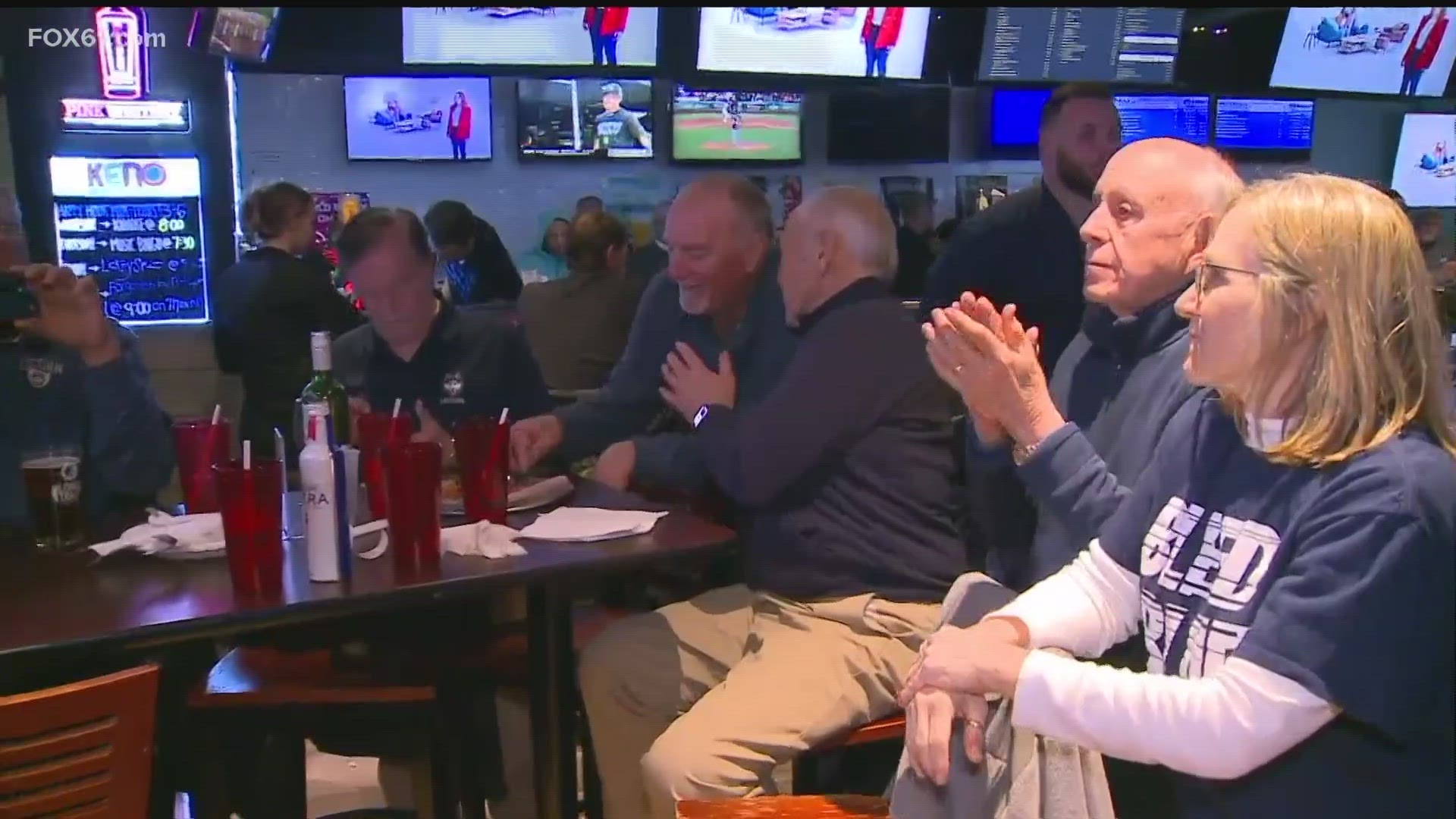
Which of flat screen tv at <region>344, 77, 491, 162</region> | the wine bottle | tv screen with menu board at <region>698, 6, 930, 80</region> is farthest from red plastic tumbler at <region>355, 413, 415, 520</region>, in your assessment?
tv screen with menu board at <region>698, 6, 930, 80</region>

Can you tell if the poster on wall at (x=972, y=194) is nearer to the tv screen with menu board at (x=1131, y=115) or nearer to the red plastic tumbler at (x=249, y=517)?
the tv screen with menu board at (x=1131, y=115)

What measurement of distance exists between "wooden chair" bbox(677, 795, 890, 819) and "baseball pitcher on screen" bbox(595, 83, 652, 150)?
3536 mm

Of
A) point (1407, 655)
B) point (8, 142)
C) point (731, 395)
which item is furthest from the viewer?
point (8, 142)

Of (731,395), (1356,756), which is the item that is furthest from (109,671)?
(1356,756)

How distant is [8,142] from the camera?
4.11 metres

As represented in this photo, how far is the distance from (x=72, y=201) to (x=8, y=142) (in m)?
0.26

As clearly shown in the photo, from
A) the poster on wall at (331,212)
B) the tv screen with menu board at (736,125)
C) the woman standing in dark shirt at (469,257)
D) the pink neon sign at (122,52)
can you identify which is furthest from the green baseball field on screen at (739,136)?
the pink neon sign at (122,52)

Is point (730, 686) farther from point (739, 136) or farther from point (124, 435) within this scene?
point (739, 136)

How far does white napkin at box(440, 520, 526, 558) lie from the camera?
2002 mm

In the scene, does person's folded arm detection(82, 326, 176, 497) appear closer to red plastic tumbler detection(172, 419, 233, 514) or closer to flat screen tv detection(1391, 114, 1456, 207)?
red plastic tumbler detection(172, 419, 233, 514)

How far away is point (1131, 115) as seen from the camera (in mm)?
5488

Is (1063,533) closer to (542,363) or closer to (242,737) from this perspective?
(242,737)

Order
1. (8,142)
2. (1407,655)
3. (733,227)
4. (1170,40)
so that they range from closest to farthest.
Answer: (1407,655) → (733,227) → (8,142) → (1170,40)

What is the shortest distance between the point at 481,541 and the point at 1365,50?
16.0 ft
